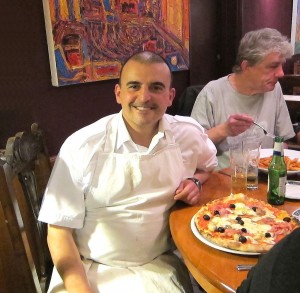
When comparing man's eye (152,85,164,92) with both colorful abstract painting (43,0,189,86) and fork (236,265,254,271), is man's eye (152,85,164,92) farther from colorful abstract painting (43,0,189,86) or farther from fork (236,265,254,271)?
colorful abstract painting (43,0,189,86)

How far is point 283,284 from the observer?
1.79ft

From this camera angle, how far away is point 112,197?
1255 mm

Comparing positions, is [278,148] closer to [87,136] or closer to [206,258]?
[206,258]

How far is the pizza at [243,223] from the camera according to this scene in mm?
1026

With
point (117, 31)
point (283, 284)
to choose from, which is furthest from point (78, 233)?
point (117, 31)

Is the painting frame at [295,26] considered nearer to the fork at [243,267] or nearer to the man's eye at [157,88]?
the man's eye at [157,88]

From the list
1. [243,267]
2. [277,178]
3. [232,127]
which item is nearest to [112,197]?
[243,267]

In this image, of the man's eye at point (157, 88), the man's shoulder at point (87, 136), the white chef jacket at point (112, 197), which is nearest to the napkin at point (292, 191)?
the white chef jacket at point (112, 197)

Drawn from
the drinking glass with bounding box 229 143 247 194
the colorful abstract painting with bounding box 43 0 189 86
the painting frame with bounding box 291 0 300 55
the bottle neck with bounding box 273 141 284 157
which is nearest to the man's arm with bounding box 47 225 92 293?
the drinking glass with bounding box 229 143 247 194

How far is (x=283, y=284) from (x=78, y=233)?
35.5 inches

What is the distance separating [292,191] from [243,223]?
369mm

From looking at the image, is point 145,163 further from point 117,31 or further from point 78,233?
point 117,31

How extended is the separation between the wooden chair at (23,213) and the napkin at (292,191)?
1.02 meters

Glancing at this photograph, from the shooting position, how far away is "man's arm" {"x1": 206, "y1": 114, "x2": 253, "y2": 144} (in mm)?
1766
